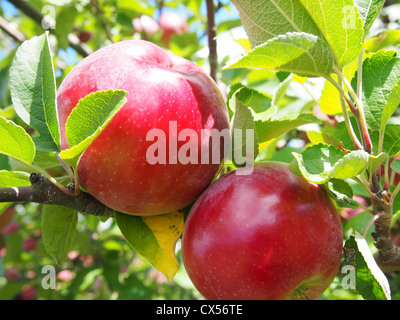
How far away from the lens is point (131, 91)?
2.07 ft

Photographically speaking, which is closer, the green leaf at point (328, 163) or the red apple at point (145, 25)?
the green leaf at point (328, 163)

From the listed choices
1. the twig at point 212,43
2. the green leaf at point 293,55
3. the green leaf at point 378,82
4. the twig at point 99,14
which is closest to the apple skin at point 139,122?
the green leaf at point 293,55

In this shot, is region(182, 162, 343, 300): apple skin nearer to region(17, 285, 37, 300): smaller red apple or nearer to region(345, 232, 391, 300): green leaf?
region(345, 232, 391, 300): green leaf

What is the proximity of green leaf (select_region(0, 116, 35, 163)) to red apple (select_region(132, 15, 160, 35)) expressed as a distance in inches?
51.2

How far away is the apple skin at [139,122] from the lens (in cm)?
63

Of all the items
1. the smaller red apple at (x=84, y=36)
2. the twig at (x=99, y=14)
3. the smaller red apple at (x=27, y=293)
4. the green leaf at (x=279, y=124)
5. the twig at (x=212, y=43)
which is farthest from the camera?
the smaller red apple at (x=27, y=293)

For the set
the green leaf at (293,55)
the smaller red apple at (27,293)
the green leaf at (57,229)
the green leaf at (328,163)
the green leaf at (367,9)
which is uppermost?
the green leaf at (367,9)

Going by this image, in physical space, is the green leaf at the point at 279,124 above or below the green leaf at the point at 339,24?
below

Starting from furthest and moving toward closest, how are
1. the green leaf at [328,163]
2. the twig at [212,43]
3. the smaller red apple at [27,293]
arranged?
the smaller red apple at [27,293]
the twig at [212,43]
the green leaf at [328,163]

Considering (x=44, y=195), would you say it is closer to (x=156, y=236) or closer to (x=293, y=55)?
(x=156, y=236)

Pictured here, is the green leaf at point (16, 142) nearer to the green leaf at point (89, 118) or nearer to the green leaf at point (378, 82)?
the green leaf at point (89, 118)

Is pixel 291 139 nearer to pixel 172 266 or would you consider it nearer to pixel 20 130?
pixel 172 266

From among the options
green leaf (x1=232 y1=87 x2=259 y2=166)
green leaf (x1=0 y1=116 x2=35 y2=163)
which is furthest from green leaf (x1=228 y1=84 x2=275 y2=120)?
green leaf (x1=0 y1=116 x2=35 y2=163)

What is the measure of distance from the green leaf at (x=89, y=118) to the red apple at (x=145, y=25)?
1333 mm
